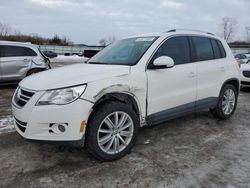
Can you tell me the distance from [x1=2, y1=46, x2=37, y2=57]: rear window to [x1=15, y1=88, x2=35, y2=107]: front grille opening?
584cm

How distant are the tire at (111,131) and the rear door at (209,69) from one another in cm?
165

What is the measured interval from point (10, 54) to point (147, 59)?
21.5ft

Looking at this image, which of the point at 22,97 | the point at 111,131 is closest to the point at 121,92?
the point at 111,131

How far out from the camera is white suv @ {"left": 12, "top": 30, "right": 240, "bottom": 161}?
115 inches

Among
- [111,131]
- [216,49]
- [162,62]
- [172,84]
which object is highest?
[216,49]

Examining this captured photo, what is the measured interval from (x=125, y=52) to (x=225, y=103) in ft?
8.24

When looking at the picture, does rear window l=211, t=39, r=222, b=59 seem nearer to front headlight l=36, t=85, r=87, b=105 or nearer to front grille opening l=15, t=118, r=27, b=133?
front headlight l=36, t=85, r=87, b=105

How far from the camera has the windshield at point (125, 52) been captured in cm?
376

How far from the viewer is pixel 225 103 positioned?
204 inches

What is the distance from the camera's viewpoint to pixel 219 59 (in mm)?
4875

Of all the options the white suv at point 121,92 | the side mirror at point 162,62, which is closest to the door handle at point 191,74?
the white suv at point 121,92

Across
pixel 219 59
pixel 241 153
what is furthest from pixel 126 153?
pixel 219 59

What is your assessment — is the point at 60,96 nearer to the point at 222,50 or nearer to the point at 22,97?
the point at 22,97

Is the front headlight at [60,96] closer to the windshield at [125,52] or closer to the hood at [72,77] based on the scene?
the hood at [72,77]
